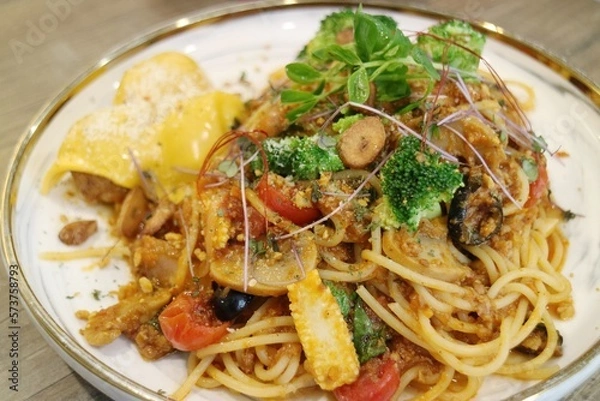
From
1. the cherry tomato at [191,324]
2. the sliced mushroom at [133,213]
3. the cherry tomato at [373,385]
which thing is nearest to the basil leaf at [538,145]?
the cherry tomato at [373,385]

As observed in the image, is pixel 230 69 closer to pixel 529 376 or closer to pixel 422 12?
pixel 422 12

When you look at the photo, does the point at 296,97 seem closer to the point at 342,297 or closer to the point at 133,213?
the point at 342,297

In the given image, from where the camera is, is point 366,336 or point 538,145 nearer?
point 366,336

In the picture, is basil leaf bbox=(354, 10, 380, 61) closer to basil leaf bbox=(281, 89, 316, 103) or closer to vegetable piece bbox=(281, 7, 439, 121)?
vegetable piece bbox=(281, 7, 439, 121)

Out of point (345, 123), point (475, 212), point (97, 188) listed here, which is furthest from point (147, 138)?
point (475, 212)

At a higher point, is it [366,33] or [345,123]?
[366,33]

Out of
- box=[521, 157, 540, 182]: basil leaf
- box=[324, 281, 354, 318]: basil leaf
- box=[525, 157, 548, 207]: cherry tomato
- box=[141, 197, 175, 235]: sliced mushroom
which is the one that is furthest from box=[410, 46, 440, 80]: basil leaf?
box=[141, 197, 175, 235]: sliced mushroom

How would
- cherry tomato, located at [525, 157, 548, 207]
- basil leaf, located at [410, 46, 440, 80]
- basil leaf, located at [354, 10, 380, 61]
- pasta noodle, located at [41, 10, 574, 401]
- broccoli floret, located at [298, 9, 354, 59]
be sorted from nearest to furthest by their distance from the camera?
1. pasta noodle, located at [41, 10, 574, 401]
2. basil leaf, located at [410, 46, 440, 80]
3. basil leaf, located at [354, 10, 380, 61]
4. cherry tomato, located at [525, 157, 548, 207]
5. broccoli floret, located at [298, 9, 354, 59]
